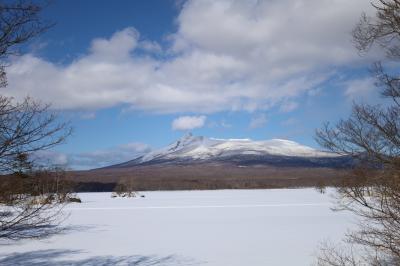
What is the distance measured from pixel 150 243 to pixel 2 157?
33.4 ft

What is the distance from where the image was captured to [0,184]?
13.1 feet

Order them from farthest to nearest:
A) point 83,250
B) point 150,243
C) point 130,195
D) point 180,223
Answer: point 130,195 → point 180,223 → point 150,243 → point 83,250

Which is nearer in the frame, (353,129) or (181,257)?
(353,129)

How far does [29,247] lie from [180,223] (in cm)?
812

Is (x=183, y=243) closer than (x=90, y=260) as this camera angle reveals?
No

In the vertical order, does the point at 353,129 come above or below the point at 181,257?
above

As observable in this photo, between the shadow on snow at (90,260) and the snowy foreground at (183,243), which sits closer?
the shadow on snow at (90,260)

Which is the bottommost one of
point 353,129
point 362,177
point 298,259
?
point 298,259

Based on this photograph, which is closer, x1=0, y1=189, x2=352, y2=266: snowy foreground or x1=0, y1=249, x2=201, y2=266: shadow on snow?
x1=0, y1=249, x2=201, y2=266: shadow on snow

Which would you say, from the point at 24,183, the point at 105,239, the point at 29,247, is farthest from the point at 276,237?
the point at 24,183

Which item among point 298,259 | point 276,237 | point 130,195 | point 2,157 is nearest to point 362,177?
point 298,259

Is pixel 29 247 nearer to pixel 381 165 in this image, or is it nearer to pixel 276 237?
pixel 276 237

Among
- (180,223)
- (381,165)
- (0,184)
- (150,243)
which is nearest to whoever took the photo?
(0,184)

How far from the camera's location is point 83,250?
41.6 feet
